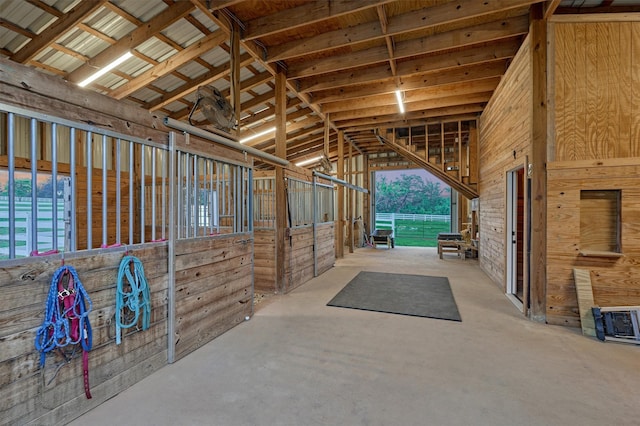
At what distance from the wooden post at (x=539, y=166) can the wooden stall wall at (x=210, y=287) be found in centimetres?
330

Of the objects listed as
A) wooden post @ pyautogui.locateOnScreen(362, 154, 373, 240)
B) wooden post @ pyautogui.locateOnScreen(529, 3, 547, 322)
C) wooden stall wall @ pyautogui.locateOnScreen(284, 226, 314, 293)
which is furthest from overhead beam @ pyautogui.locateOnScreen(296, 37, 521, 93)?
wooden post @ pyautogui.locateOnScreen(362, 154, 373, 240)

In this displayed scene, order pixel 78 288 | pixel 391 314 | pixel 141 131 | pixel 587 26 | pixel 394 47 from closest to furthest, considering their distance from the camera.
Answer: pixel 78 288
pixel 141 131
pixel 587 26
pixel 391 314
pixel 394 47

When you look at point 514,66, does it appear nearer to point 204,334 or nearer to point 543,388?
point 543,388

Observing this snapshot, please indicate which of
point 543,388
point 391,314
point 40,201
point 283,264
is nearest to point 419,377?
point 543,388

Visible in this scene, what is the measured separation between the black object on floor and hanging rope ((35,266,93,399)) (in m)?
2.69

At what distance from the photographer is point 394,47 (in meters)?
4.38

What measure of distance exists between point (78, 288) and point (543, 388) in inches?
123

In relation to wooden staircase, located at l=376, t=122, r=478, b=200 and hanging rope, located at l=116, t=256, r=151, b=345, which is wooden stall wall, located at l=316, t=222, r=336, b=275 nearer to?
wooden staircase, located at l=376, t=122, r=478, b=200

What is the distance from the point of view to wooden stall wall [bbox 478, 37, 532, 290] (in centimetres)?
365

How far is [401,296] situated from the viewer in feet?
13.9

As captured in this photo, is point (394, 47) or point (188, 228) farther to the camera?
point (394, 47)

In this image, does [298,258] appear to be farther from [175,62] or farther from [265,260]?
[175,62]

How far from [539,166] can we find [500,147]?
5.67 feet

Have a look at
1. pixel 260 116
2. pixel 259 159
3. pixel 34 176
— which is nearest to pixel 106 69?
pixel 259 159
